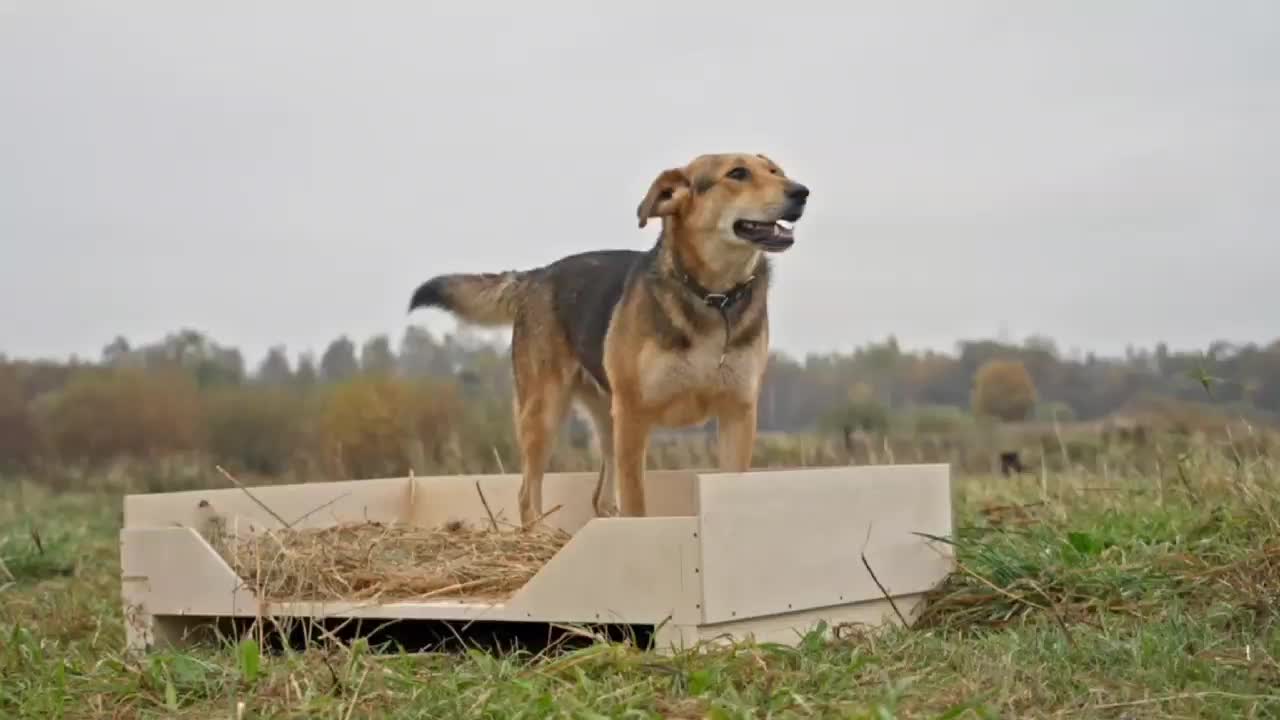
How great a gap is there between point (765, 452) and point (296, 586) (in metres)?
5.12

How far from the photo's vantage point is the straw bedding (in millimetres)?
4758

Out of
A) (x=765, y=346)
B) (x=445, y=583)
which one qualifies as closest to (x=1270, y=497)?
(x=765, y=346)

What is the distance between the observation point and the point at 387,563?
17.0ft

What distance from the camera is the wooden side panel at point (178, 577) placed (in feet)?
15.7

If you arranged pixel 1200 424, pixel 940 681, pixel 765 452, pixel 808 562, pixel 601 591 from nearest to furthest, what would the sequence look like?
pixel 940 681, pixel 601 591, pixel 808 562, pixel 1200 424, pixel 765 452

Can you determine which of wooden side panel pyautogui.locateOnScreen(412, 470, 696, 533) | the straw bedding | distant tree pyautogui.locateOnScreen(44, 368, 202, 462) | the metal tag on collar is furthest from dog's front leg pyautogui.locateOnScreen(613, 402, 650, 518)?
distant tree pyautogui.locateOnScreen(44, 368, 202, 462)

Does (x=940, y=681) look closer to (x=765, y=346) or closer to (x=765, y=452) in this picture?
(x=765, y=346)

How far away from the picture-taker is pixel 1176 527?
5.39m

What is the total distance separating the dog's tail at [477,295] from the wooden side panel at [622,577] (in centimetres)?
270

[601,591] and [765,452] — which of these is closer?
[601,591]

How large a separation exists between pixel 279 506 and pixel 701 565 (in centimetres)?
276

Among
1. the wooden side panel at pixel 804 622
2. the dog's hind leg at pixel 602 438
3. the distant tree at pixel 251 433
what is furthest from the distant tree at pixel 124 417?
the wooden side panel at pixel 804 622

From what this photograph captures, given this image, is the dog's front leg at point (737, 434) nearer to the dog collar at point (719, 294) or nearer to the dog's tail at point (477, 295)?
the dog collar at point (719, 294)

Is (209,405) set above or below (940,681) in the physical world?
above
